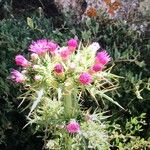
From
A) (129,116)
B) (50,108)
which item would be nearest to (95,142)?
(50,108)

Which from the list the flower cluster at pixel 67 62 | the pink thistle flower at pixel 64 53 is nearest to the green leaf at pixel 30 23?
the flower cluster at pixel 67 62

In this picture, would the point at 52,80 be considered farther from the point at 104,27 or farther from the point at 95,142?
the point at 104,27

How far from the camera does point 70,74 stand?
2.71 m

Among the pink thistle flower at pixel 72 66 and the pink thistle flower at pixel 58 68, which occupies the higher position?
the pink thistle flower at pixel 72 66

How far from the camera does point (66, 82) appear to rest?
2.68m

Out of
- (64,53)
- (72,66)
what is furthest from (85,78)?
(64,53)

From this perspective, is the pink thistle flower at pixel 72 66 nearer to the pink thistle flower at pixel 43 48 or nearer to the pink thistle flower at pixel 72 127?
the pink thistle flower at pixel 43 48

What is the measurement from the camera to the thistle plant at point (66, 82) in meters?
2.70

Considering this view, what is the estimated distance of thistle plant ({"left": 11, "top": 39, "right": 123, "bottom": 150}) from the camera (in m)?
2.70

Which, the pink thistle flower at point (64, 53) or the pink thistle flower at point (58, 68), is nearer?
the pink thistle flower at point (58, 68)

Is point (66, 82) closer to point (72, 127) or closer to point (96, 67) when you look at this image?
point (96, 67)

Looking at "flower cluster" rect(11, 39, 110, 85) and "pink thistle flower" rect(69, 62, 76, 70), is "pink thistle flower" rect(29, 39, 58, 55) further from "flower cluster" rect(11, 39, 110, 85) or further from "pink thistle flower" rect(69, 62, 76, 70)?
"pink thistle flower" rect(69, 62, 76, 70)

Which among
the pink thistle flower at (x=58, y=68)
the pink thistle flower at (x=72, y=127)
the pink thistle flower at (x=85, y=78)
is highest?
the pink thistle flower at (x=58, y=68)

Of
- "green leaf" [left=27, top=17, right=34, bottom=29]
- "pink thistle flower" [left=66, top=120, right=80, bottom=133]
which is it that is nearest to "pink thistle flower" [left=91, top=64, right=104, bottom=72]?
"pink thistle flower" [left=66, top=120, right=80, bottom=133]
